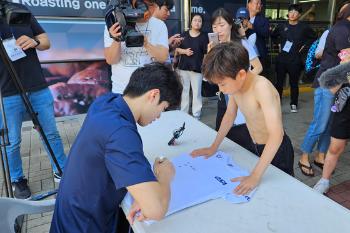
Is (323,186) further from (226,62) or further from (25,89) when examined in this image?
(25,89)

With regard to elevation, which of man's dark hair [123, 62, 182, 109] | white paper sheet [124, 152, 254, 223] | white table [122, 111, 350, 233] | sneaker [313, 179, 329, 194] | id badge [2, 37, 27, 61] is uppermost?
id badge [2, 37, 27, 61]

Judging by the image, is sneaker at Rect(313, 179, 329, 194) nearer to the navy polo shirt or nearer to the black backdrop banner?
the navy polo shirt

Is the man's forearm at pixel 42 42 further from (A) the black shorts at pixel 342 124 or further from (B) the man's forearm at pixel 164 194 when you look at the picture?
(A) the black shorts at pixel 342 124

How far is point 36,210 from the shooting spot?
4.05ft

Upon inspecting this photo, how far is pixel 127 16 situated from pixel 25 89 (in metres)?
1.04

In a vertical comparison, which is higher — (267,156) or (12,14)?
(12,14)

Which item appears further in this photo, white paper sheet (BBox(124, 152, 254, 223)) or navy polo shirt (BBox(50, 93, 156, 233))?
white paper sheet (BBox(124, 152, 254, 223))

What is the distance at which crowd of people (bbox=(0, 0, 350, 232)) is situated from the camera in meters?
0.91

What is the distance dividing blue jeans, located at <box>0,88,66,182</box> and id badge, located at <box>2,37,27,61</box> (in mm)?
284

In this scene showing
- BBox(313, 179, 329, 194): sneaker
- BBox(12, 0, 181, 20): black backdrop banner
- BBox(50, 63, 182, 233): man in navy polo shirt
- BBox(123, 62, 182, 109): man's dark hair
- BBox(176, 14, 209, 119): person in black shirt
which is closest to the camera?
BBox(50, 63, 182, 233): man in navy polo shirt

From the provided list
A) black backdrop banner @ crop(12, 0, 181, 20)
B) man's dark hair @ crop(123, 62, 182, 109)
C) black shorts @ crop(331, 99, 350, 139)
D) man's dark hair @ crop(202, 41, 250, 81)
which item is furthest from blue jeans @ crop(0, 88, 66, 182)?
black shorts @ crop(331, 99, 350, 139)

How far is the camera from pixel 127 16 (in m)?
1.64

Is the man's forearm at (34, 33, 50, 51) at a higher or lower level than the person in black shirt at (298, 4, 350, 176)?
higher

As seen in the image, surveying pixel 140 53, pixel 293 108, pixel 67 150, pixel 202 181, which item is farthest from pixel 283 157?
pixel 293 108
